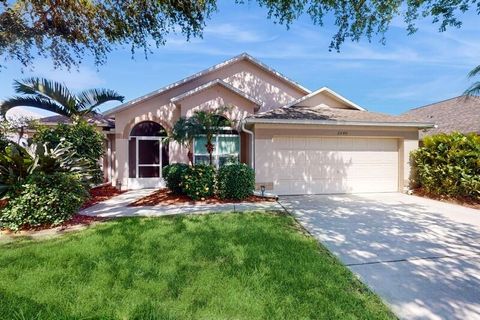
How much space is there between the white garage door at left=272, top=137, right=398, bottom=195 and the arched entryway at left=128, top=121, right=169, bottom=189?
21.8ft

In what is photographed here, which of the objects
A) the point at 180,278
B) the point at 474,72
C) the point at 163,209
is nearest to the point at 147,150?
the point at 163,209

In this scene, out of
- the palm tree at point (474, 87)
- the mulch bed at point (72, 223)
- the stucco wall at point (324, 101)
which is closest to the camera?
the mulch bed at point (72, 223)

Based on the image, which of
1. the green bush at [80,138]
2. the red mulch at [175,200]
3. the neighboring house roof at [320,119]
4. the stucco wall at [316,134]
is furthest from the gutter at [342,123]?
the green bush at [80,138]

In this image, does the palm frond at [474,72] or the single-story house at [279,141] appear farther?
the single-story house at [279,141]

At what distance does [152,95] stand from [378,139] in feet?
38.0

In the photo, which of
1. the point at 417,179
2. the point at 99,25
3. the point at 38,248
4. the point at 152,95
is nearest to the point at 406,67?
the point at 417,179

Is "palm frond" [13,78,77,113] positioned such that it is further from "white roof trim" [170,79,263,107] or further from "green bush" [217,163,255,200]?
"green bush" [217,163,255,200]

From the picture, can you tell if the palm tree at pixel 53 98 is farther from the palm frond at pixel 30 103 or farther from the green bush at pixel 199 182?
the green bush at pixel 199 182

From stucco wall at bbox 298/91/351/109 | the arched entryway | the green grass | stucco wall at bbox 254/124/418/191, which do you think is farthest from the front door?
stucco wall at bbox 298/91/351/109

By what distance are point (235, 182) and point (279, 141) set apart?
9.51 feet

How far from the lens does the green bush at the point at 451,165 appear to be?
9.61 m

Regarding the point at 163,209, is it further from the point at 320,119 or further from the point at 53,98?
the point at 53,98

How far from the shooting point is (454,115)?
17.6 m

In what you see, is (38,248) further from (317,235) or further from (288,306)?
(317,235)
